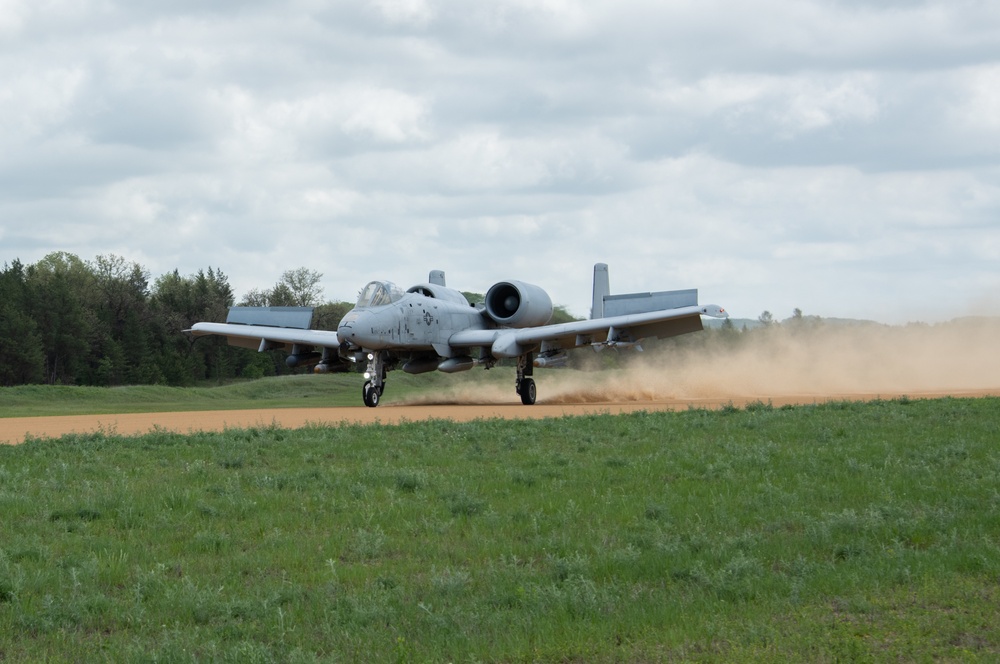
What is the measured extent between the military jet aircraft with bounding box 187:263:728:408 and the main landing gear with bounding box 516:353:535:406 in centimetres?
3

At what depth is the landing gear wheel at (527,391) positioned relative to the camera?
36.1m

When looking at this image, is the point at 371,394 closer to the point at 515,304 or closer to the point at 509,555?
the point at 515,304

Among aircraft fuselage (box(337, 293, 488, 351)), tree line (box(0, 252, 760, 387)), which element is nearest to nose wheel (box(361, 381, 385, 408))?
aircraft fuselage (box(337, 293, 488, 351))

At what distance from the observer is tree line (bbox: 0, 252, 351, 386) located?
235 ft

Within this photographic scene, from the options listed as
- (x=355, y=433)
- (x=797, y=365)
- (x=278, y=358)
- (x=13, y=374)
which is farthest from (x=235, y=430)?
(x=278, y=358)

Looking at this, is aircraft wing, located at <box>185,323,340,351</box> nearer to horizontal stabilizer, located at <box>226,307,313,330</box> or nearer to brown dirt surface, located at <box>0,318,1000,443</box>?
horizontal stabilizer, located at <box>226,307,313,330</box>

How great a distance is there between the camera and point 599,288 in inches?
1709

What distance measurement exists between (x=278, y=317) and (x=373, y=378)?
21.2 feet

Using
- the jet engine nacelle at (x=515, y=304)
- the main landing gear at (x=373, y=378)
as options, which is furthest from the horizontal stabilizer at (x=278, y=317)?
the jet engine nacelle at (x=515, y=304)

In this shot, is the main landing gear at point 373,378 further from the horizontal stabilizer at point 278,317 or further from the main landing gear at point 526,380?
the main landing gear at point 526,380

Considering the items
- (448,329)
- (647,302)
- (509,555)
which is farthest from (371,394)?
(509,555)

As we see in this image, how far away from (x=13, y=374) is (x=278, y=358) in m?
27.9

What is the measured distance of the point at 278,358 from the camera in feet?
313

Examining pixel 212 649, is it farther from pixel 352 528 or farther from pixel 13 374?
pixel 13 374
